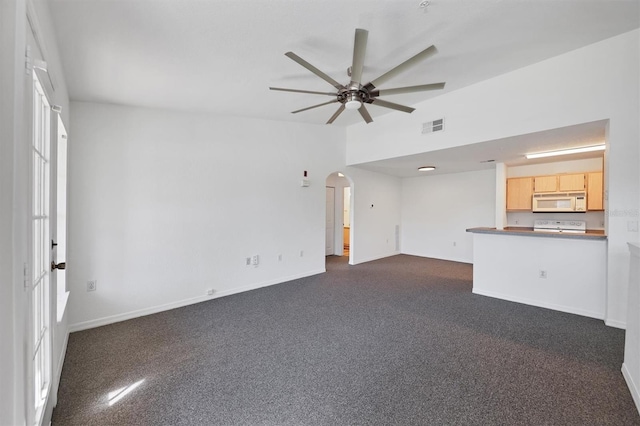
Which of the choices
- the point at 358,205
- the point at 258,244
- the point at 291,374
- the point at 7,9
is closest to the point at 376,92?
the point at 7,9

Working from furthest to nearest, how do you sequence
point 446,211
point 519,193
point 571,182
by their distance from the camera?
point 446,211
point 519,193
point 571,182

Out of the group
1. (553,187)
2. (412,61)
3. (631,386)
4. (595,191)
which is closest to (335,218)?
(553,187)

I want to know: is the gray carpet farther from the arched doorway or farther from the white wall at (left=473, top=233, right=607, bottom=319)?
the arched doorway

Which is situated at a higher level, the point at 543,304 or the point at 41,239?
the point at 41,239

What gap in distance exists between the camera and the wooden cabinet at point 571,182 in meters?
4.68

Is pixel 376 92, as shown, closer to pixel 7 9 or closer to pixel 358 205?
pixel 7 9

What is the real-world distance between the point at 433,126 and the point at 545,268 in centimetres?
263

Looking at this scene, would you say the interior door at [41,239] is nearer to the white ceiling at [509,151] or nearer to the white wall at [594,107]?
the white wall at [594,107]

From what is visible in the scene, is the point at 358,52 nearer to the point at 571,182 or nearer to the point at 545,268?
the point at 545,268

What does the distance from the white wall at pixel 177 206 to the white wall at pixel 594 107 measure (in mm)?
3076

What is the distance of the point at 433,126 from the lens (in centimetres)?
425

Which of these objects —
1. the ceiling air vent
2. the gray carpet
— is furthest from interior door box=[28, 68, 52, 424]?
the ceiling air vent

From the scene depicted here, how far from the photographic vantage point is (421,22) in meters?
2.33

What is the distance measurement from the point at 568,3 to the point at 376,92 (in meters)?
1.67
